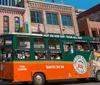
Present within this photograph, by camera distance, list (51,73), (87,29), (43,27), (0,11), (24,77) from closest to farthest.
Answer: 1. (24,77)
2. (51,73)
3. (0,11)
4. (43,27)
5. (87,29)

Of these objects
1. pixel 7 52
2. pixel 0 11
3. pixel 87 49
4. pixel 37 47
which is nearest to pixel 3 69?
pixel 7 52

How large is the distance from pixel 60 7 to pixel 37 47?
27.0 meters

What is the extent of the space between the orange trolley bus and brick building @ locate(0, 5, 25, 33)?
19914 millimetres

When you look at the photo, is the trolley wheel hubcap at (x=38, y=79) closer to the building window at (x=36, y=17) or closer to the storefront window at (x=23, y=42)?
the storefront window at (x=23, y=42)

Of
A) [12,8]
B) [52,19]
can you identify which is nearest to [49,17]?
[52,19]

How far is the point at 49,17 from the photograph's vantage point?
39875mm

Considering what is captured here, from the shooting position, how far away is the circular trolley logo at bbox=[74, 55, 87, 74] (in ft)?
55.3

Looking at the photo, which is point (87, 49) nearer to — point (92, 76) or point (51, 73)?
point (92, 76)

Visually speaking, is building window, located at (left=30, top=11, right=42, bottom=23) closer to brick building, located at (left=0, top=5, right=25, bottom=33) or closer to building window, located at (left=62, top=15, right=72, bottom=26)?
brick building, located at (left=0, top=5, right=25, bottom=33)

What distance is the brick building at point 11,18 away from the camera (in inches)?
1390

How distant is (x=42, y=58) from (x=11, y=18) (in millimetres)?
22010

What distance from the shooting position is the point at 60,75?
52.2 feet

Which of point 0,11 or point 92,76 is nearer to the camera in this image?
point 92,76

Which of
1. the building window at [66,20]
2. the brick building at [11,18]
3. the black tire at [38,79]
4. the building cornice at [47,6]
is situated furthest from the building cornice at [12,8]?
the black tire at [38,79]
